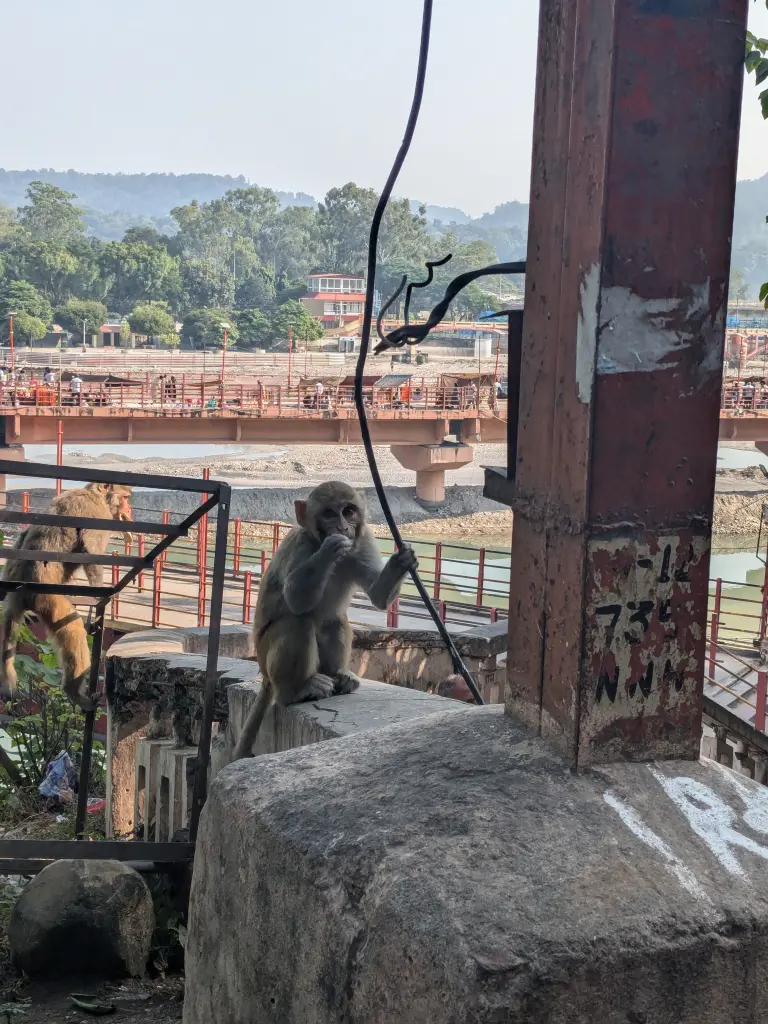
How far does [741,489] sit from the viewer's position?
46.9 metres

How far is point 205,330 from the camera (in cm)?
7950

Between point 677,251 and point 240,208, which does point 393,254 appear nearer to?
point 240,208

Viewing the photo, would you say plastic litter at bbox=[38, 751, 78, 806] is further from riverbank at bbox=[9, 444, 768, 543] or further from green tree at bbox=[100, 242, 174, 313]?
green tree at bbox=[100, 242, 174, 313]

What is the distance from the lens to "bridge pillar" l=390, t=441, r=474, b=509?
124 ft

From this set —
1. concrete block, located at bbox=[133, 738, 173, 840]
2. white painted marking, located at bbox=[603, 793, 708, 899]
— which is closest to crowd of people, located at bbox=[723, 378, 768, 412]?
concrete block, located at bbox=[133, 738, 173, 840]

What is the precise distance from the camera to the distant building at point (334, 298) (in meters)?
92.2

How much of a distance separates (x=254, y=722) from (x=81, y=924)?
1.22 metres

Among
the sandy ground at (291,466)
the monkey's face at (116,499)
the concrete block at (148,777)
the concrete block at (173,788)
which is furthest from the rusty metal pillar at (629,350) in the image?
the sandy ground at (291,466)

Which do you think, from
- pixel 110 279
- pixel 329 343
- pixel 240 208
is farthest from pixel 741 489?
pixel 240 208

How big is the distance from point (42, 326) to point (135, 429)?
46650mm

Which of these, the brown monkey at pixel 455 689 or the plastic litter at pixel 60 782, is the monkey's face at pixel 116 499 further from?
the brown monkey at pixel 455 689

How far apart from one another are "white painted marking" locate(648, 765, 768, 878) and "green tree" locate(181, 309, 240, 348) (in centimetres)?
7598

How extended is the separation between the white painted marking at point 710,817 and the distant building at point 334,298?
8678 cm

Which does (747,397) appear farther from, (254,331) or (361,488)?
(254,331)
